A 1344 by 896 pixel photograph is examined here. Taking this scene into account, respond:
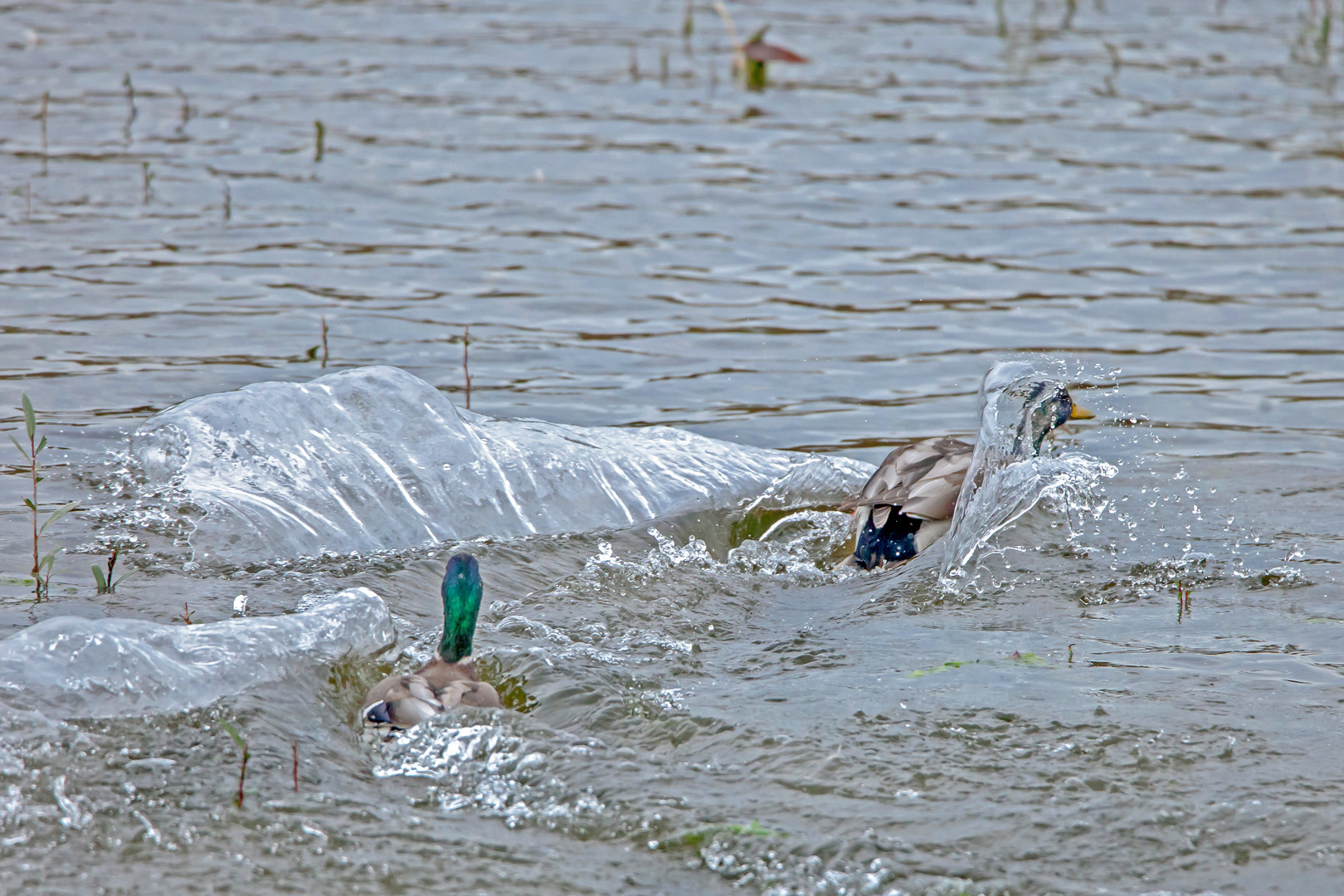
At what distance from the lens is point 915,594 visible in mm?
5008

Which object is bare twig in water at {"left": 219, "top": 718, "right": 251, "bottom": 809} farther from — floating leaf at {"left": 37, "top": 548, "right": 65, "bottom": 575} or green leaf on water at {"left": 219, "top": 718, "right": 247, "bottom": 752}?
floating leaf at {"left": 37, "top": 548, "right": 65, "bottom": 575}

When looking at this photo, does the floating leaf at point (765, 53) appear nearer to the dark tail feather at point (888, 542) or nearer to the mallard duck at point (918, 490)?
the mallard duck at point (918, 490)

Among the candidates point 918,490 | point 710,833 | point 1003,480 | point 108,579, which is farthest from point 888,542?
point 108,579

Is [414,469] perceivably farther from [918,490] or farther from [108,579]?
[918,490]

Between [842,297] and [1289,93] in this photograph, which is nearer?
[842,297]

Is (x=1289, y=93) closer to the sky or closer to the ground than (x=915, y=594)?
closer to the sky

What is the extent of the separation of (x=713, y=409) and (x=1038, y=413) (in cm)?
156

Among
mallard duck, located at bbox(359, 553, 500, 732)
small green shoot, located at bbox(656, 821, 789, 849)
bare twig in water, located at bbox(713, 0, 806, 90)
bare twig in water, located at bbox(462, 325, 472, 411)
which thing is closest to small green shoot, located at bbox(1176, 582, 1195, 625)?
small green shoot, located at bbox(656, 821, 789, 849)

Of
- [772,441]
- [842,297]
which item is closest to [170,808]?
[772,441]

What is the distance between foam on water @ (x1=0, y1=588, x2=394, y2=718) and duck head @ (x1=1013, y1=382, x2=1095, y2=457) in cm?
288

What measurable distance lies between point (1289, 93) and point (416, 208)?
747 centimetres

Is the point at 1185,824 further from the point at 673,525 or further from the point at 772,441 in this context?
the point at 772,441

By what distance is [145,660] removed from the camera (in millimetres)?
3746

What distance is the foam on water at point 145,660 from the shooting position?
3619 mm
